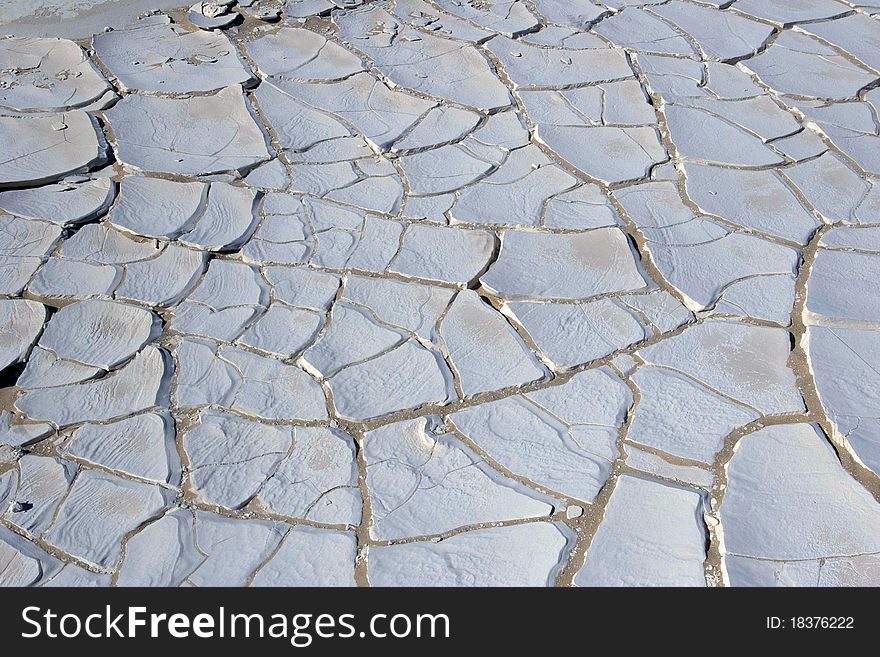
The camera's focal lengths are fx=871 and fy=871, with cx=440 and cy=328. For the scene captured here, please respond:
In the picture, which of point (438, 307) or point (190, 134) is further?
point (190, 134)

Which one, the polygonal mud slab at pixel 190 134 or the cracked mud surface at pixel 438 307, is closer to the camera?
the cracked mud surface at pixel 438 307

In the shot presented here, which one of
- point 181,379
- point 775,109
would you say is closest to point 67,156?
point 181,379

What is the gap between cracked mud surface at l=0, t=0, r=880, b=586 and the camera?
1.86m

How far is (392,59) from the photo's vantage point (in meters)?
3.56

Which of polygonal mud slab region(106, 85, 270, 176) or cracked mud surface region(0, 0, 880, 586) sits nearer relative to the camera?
cracked mud surface region(0, 0, 880, 586)

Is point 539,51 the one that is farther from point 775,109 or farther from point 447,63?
point 775,109

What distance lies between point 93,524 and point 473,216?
1447 millimetres

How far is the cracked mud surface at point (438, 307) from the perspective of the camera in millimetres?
1862

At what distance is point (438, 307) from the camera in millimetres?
2416
